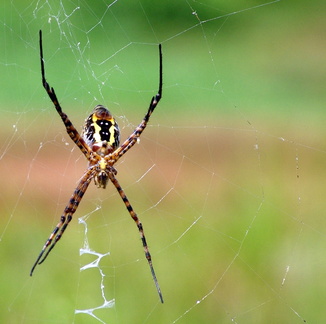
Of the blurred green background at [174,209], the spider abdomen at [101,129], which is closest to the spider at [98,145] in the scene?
the spider abdomen at [101,129]

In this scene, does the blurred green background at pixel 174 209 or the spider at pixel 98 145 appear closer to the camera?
the spider at pixel 98 145

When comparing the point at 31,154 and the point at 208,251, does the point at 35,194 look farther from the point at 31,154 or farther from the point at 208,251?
the point at 208,251

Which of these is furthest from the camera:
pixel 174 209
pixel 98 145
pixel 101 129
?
pixel 174 209

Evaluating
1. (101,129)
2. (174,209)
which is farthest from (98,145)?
(174,209)

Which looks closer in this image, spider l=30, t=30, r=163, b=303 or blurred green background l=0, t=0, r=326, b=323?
spider l=30, t=30, r=163, b=303

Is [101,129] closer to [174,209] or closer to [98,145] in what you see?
[98,145]

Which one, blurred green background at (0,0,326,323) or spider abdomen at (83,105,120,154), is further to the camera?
blurred green background at (0,0,326,323)

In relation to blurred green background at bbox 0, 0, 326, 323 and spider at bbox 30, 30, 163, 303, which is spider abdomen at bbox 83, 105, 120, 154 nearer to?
spider at bbox 30, 30, 163, 303

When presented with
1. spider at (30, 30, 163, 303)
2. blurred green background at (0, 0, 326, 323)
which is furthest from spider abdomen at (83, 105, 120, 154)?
blurred green background at (0, 0, 326, 323)

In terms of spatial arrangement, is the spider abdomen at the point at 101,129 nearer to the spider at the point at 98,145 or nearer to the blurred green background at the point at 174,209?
the spider at the point at 98,145

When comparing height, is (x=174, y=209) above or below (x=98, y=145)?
below

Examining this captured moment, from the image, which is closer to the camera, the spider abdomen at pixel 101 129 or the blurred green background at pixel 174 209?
the spider abdomen at pixel 101 129
